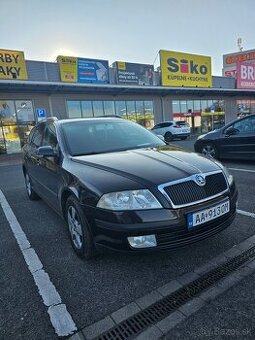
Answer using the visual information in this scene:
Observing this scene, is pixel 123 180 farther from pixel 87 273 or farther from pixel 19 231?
pixel 19 231

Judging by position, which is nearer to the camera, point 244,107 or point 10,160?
point 10,160

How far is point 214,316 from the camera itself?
210 cm

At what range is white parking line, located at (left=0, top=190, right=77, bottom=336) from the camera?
2110 mm

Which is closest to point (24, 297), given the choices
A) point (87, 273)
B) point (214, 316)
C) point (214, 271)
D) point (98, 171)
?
point (87, 273)

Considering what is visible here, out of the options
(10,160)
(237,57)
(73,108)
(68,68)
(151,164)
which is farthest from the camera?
(237,57)

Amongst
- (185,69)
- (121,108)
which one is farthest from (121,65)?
(185,69)

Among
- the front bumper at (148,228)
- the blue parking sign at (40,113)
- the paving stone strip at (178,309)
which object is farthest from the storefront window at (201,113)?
the front bumper at (148,228)

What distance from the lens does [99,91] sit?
20344 mm

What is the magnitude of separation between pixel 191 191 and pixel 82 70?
56.9 ft

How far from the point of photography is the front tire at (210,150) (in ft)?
28.6

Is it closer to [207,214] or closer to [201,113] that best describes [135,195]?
[207,214]

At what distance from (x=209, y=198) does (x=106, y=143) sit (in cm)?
174

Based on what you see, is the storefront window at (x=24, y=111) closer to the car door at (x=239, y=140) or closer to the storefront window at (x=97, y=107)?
the storefront window at (x=97, y=107)

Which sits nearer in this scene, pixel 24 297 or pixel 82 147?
pixel 24 297
